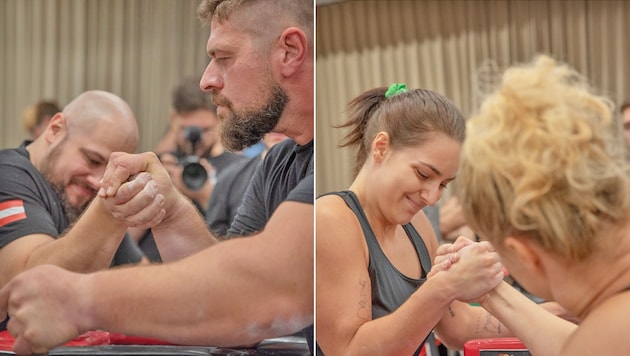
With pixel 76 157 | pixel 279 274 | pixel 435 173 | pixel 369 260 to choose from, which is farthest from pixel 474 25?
pixel 76 157

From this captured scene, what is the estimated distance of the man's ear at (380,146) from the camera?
107 cm

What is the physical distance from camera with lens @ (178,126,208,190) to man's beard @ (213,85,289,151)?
39 millimetres

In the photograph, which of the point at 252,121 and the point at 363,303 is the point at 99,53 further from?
the point at 363,303

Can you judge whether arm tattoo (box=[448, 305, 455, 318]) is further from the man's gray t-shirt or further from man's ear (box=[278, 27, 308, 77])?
man's ear (box=[278, 27, 308, 77])

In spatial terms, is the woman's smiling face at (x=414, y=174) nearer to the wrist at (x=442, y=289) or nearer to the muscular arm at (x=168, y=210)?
the wrist at (x=442, y=289)

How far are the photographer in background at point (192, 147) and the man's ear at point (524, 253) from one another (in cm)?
37

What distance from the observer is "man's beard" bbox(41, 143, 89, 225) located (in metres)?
0.92

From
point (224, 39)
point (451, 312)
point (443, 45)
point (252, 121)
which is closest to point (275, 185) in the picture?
point (252, 121)

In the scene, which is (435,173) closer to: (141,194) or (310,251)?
(310,251)

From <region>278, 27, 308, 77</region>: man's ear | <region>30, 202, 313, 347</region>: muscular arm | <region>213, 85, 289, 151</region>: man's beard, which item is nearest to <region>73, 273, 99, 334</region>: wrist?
<region>30, 202, 313, 347</region>: muscular arm

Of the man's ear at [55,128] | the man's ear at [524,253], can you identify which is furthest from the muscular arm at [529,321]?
the man's ear at [55,128]

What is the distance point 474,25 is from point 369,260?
0.64 meters

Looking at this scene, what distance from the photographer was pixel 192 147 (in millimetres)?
996

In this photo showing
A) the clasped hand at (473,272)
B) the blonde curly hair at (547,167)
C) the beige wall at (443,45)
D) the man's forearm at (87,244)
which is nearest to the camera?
the blonde curly hair at (547,167)
